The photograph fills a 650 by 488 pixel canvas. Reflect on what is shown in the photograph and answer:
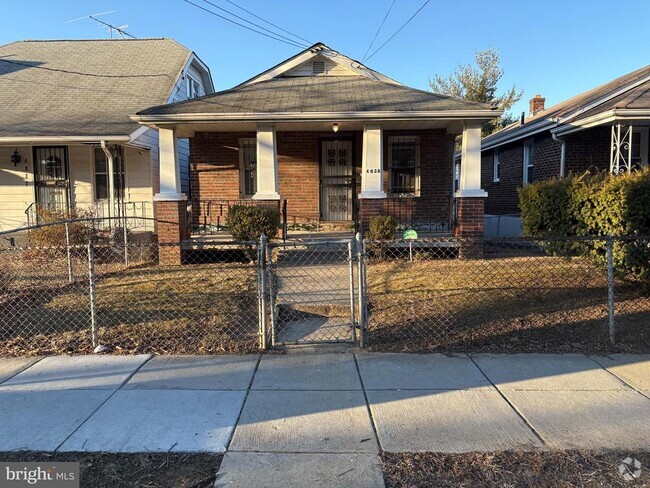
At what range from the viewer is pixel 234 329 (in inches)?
233

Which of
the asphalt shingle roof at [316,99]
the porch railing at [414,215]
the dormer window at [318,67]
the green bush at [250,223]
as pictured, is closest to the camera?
the green bush at [250,223]

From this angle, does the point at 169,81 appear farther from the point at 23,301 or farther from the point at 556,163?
the point at 556,163

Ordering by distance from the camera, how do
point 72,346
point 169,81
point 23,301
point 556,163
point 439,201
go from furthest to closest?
point 169,81 → point 556,163 → point 439,201 → point 23,301 → point 72,346

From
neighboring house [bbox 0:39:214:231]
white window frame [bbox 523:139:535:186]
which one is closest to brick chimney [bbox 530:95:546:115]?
white window frame [bbox 523:139:535:186]

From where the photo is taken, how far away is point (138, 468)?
10.3 feet

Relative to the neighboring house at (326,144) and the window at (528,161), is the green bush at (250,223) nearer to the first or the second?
the neighboring house at (326,144)

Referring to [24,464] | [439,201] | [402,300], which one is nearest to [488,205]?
[439,201]

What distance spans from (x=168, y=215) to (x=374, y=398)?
7.03 m

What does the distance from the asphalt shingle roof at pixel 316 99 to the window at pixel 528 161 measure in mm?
5583

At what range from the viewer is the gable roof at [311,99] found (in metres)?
9.67

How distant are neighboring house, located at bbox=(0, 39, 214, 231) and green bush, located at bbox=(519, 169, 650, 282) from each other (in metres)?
8.94

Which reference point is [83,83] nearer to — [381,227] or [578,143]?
[381,227]

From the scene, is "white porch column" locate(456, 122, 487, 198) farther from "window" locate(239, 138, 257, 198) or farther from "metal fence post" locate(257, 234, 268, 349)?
"metal fence post" locate(257, 234, 268, 349)

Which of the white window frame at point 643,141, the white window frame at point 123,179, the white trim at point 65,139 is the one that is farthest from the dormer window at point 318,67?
the white window frame at point 643,141
